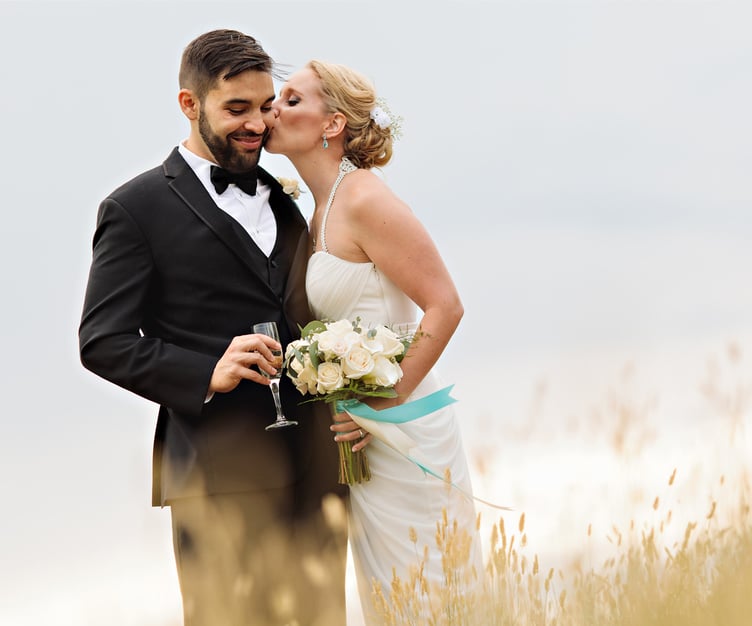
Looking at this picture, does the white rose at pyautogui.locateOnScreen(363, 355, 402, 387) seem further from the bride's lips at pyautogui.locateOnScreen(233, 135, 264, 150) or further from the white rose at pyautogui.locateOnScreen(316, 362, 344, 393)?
the bride's lips at pyautogui.locateOnScreen(233, 135, 264, 150)

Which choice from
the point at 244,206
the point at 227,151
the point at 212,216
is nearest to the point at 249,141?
the point at 227,151

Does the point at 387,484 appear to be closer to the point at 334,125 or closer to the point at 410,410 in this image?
the point at 410,410

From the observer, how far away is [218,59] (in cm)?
460

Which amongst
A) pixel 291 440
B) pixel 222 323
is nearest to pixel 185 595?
pixel 291 440

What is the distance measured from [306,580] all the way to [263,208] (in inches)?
72.4

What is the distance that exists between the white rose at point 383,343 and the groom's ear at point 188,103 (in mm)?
1419

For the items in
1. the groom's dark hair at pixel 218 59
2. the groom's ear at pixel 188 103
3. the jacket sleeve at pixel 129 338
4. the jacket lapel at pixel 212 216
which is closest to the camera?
the jacket sleeve at pixel 129 338

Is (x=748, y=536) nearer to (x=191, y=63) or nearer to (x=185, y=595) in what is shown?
(x=185, y=595)

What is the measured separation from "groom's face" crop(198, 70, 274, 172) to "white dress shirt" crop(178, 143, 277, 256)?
0.09 meters

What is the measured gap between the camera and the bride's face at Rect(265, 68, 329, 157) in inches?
195

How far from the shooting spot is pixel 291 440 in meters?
4.54

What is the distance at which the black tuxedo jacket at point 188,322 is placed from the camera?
14.2ft

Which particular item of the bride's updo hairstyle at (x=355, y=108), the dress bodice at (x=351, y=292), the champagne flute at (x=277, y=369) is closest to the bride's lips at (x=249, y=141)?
the bride's updo hairstyle at (x=355, y=108)

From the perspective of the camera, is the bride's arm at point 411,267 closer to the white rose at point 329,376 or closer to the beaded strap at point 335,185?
the beaded strap at point 335,185
